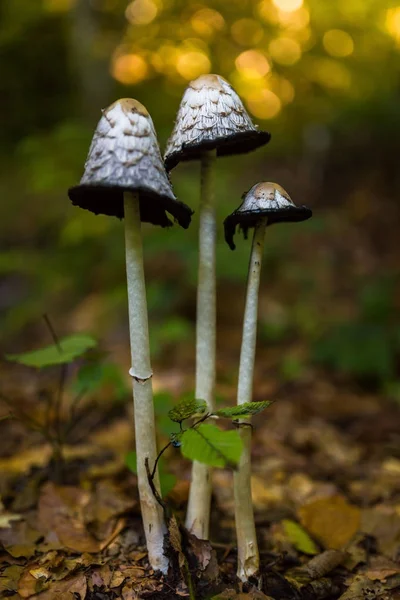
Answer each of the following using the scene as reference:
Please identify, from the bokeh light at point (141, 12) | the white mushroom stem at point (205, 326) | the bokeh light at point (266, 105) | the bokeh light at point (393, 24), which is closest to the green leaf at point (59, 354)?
the white mushroom stem at point (205, 326)

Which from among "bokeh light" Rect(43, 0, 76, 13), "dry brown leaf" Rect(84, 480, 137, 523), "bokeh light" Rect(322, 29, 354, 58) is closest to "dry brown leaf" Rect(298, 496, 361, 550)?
"dry brown leaf" Rect(84, 480, 137, 523)

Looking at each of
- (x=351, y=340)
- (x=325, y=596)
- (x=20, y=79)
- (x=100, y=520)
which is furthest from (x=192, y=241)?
(x=325, y=596)

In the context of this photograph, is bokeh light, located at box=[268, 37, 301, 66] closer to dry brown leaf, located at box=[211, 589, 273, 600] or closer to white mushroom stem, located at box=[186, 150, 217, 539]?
white mushroom stem, located at box=[186, 150, 217, 539]

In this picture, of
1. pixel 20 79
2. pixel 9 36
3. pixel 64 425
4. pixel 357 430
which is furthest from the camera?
pixel 20 79

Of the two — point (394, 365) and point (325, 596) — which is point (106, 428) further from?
point (394, 365)

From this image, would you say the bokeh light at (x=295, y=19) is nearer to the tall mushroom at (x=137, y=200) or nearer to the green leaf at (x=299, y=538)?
the tall mushroom at (x=137, y=200)
